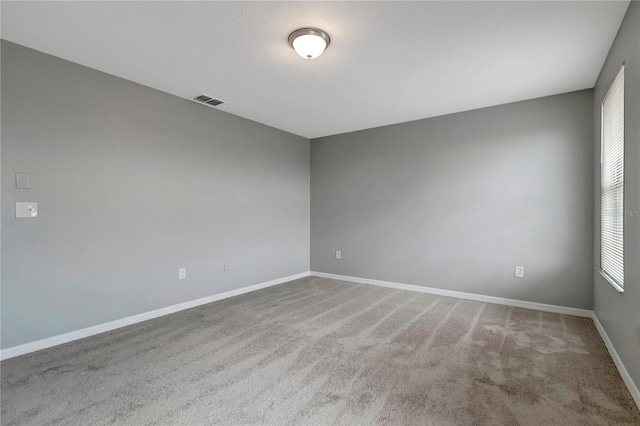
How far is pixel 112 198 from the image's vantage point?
9.58 ft

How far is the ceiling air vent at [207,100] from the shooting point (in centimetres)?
346

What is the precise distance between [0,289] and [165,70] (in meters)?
2.22

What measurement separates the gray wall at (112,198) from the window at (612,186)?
12.6 ft

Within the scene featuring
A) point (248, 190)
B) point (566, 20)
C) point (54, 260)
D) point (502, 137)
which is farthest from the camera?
point (248, 190)

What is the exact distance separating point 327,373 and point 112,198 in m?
2.56

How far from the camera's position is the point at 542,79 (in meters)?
2.99

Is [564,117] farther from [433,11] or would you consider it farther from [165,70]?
[165,70]

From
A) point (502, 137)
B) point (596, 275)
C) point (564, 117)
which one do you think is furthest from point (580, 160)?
point (596, 275)

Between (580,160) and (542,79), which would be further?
Result: (580,160)

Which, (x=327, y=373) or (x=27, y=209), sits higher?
(x=27, y=209)

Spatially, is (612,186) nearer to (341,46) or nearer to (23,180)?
(341,46)

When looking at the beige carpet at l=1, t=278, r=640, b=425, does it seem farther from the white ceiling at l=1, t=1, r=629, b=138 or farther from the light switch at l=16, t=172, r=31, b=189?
the white ceiling at l=1, t=1, r=629, b=138

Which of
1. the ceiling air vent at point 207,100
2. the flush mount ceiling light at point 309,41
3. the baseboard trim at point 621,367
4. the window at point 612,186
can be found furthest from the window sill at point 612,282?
the ceiling air vent at point 207,100

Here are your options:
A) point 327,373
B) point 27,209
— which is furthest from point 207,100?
point 327,373
